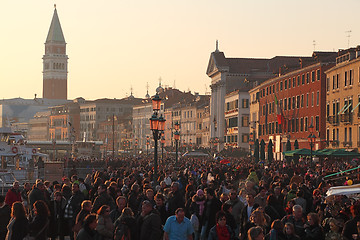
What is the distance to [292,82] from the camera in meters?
85.8

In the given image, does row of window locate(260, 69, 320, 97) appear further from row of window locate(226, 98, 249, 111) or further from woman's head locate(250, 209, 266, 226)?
woman's head locate(250, 209, 266, 226)

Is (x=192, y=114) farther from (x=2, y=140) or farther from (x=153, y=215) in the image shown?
(x=153, y=215)

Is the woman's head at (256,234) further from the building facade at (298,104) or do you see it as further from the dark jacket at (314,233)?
the building facade at (298,104)

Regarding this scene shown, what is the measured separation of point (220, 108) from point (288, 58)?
12.8 metres

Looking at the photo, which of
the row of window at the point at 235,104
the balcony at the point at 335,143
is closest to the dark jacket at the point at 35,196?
the balcony at the point at 335,143

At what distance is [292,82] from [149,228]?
71918 mm

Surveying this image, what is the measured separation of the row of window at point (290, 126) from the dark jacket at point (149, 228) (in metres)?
63.1

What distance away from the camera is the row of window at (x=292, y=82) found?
78.2 meters

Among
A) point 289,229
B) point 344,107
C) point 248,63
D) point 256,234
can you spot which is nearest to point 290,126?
point 344,107

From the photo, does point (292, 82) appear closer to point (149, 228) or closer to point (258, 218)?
point (149, 228)

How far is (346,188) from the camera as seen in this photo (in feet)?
61.5

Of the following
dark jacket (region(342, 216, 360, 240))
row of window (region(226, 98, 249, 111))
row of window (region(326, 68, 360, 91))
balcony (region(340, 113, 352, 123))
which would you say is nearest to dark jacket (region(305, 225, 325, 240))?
dark jacket (region(342, 216, 360, 240))

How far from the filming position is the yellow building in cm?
6525

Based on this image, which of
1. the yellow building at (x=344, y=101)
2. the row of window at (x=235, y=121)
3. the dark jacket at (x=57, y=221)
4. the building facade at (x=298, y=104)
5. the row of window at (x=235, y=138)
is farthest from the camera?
the row of window at (x=235, y=138)
